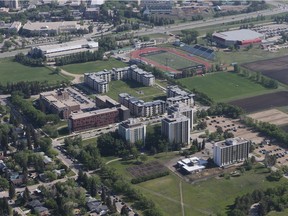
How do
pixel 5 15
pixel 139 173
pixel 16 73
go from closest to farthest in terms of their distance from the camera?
pixel 139 173
pixel 16 73
pixel 5 15

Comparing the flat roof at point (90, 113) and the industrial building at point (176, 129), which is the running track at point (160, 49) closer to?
the flat roof at point (90, 113)

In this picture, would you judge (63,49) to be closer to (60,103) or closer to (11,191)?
(60,103)

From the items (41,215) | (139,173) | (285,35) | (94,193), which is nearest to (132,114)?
(139,173)

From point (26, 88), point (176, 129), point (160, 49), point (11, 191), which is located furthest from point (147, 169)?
point (160, 49)

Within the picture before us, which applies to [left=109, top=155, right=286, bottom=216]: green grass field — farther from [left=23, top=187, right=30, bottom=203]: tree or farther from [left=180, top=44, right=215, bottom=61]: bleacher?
[left=180, top=44, right=215, bottom=61]: bleacher

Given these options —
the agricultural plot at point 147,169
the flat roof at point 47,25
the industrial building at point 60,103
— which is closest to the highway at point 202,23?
the flat roof at point 47,25

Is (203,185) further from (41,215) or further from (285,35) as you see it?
(285,35)
